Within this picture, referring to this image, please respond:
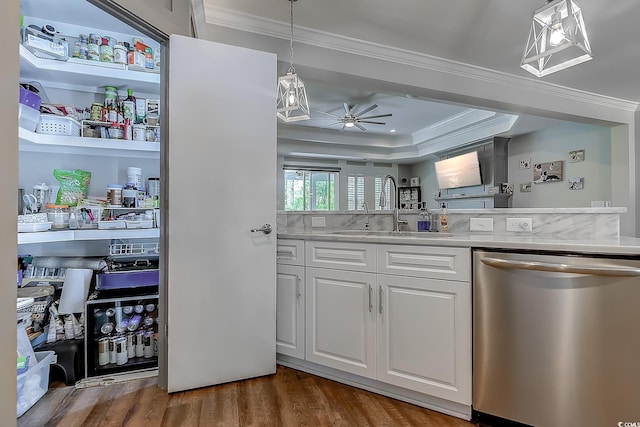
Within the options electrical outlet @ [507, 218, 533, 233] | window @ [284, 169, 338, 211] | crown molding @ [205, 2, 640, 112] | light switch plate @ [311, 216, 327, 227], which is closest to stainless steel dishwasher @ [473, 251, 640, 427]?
electrical outlet @ [507, 218, 533, 233]

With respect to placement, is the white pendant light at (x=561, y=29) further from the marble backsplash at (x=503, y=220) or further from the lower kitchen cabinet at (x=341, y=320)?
the lower kitchen cabinet at (x=341, y=320)

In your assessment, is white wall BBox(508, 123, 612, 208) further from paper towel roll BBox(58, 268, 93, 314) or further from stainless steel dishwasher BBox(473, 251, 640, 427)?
paper towel roll BBox(58, 268, 93, 314)

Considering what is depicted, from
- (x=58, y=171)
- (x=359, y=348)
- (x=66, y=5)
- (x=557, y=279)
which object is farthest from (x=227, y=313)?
(x=66, y=5)

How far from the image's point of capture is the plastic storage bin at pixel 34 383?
65.8 inches

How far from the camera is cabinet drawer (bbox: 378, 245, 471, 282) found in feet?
5.49

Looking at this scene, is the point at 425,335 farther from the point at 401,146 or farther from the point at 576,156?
the point at 401,146

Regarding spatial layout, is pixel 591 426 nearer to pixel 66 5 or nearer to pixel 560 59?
pixel 560 59

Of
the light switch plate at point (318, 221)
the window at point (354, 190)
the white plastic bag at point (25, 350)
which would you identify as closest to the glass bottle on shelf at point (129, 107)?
the white plastic bag at point (25, 350)

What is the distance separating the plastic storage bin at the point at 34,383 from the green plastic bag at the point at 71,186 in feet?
2.94

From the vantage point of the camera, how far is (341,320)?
2.02 m

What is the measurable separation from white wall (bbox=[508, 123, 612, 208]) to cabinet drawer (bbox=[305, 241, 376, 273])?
4.49 metres

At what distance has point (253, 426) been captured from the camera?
1.59 meters

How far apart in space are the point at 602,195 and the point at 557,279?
169 inches

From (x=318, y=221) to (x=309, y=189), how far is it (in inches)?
204
